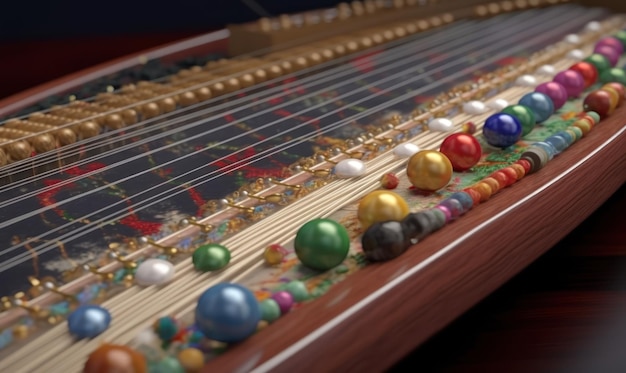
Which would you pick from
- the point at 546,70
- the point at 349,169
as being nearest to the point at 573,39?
the point at 546,70

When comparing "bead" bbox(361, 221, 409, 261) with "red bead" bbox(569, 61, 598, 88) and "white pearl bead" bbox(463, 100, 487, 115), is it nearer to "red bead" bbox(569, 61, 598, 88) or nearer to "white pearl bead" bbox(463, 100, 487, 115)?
"white pearl bead" bbox(463, 100, 487, 115)

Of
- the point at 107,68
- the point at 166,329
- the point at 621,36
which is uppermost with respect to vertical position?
the point at 107,68

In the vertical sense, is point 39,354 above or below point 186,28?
below

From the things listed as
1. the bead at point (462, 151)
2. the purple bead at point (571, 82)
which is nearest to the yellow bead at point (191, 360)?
the bead at point (462, 151)

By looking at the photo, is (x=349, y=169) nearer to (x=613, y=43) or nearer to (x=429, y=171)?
(x=429, y=171)

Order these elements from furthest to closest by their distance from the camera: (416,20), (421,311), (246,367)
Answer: (416,20), (421,311), (246,367)

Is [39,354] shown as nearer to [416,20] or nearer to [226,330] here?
[226,330]

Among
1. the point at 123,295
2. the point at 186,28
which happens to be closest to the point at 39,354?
the point at 123,295
